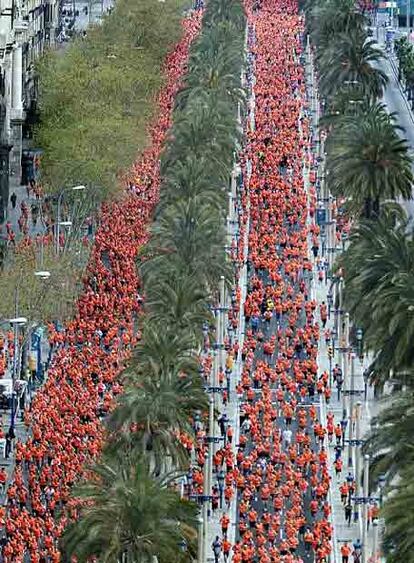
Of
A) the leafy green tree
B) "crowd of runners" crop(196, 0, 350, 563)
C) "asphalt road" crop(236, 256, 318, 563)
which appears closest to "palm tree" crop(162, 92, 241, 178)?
"crowd of runners" crop(196, 0, 350, 563)

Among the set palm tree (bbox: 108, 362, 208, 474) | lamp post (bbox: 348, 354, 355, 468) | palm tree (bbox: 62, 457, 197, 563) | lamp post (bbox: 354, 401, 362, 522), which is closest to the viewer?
palm tree (bbox: 62, 457, 197, 563)

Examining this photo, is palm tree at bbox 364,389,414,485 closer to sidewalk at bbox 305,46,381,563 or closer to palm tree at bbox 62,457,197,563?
sidewalk at bbox 305,46,381,563

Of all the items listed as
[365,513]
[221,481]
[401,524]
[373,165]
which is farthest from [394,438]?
[373,165]

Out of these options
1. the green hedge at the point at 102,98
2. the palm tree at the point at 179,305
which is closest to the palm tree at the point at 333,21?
the green hedge at the point at 102,98

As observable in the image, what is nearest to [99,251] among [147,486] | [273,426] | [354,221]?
[354,221]

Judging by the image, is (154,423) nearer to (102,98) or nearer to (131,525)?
(131,525)

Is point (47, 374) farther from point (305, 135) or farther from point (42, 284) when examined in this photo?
point (305, 135)

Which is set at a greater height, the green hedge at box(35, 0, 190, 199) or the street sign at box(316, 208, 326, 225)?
the green hedge at box(35, 0, 190, 199)
